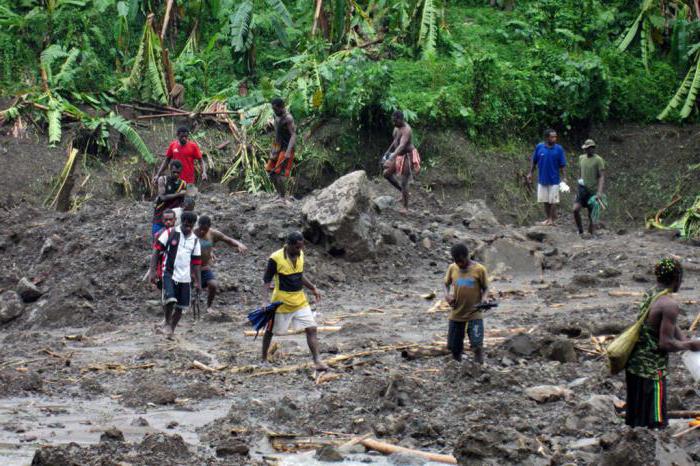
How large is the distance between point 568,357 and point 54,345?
553cm

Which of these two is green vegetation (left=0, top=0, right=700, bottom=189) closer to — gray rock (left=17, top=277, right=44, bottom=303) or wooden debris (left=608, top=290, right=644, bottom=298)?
gray rock (left=17, top=277, right=44, bottom=303)

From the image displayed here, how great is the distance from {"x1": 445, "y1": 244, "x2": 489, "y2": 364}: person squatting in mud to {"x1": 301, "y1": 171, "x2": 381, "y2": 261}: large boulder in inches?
240

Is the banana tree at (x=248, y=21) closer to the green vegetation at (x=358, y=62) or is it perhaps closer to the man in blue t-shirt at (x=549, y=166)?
the green vegetation at (x=358, y=62)

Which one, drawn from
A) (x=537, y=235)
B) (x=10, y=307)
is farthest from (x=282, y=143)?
(x=10, y=307)

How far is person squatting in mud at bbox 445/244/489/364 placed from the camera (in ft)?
32.1

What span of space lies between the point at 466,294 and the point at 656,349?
2.99m

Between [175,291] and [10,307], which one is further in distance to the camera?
[10,307]

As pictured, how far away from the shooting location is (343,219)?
15.9 m

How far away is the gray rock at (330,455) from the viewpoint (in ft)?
25.5

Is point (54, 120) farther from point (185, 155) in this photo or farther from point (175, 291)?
point (175, 291)

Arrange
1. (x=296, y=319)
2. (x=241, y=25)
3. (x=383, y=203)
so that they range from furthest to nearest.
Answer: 1. (x=241, y=25)
2. (x=383, y=203)
3. (x=296, y=319)

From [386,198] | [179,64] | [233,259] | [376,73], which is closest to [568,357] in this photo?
[233,259]

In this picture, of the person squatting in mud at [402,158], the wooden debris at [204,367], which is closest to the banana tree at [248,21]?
the person squatting in mud at [402,158]

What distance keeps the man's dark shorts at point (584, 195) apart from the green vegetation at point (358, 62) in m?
4.74
